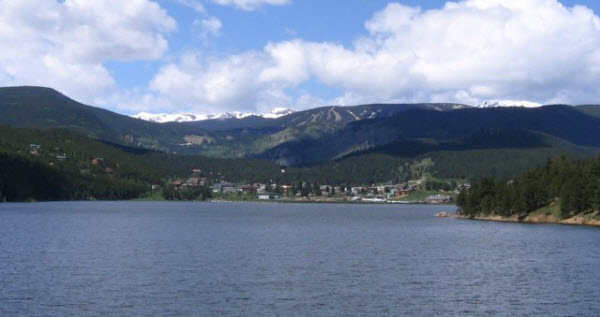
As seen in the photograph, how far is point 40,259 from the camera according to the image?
83375 millimetres

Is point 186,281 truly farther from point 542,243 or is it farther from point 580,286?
point 542,243

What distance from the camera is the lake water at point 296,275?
183 ft

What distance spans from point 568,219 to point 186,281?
354 ft

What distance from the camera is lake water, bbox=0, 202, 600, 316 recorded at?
55.9 metres

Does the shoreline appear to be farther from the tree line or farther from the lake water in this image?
the lake water

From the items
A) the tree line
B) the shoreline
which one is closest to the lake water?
the tree line

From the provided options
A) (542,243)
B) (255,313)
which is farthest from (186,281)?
(542,243)

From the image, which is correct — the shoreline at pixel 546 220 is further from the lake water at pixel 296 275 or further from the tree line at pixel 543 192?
the lake water at pixel 296 275

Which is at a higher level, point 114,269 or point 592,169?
point 592,169

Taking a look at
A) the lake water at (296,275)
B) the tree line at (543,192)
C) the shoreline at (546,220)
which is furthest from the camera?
the shoreline at (546,220)

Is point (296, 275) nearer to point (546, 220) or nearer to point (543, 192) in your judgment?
point (543, 192)

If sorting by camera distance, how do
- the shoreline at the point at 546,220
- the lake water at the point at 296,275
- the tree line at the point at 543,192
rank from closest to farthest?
the lake water at the point at 296,275 → the tree line at the point at 543,192 → the shoreline at the point at 546,220

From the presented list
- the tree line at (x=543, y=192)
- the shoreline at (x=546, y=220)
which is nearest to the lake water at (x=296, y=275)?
the tree line at (x=543, y=192)

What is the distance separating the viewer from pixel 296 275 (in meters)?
72.4
